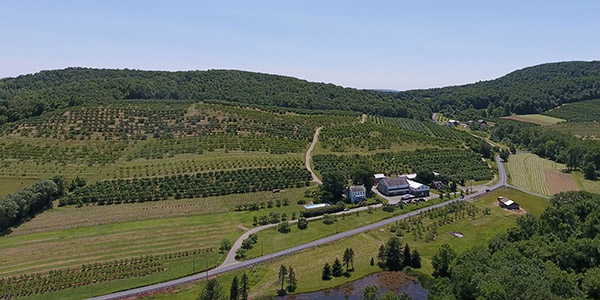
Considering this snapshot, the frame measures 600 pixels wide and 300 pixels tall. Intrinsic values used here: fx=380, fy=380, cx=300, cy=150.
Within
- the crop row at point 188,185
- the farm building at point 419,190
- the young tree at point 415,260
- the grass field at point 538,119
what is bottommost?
the young tree at point 415,260

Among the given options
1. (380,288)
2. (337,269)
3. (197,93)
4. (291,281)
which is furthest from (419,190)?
(197,93)

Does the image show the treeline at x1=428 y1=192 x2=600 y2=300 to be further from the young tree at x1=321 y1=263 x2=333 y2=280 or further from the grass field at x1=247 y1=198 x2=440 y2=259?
the grass field at x1=247 y1=198 x2=440 y2=259

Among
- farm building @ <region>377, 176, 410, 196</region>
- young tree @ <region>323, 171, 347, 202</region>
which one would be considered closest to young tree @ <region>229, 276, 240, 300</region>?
young tree @ <region>323, 171, 347, 202</region>

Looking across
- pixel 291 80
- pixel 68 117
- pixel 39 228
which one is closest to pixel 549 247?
pixel 39 228

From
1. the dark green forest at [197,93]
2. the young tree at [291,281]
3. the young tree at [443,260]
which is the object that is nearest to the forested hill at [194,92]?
the dark green forest at [197,93]

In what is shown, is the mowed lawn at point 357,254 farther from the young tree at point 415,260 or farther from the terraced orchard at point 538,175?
the terraced orchard at point 538,175

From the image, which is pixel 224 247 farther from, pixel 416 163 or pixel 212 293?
pixel 416 163

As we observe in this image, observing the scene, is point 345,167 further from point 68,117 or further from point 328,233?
point 68,117
